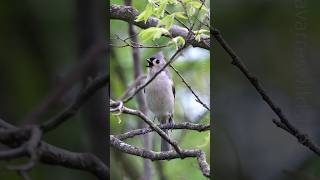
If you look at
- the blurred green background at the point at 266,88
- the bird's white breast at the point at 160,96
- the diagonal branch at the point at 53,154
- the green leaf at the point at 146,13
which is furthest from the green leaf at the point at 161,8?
the diagonal branch at the point at 53,154

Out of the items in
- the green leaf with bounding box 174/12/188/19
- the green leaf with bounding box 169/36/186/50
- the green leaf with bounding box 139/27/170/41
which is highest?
the green leaf with bounding box 174/12/188/19

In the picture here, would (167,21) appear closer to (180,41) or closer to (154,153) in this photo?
(180,41)

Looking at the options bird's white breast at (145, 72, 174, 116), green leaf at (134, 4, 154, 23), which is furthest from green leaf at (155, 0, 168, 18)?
bird's white breast at (145, 72, 174, 116)

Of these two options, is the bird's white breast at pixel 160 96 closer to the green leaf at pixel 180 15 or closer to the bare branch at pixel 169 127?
the bare branch at pixel 169 127

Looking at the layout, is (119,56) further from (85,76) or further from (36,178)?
(36,178)

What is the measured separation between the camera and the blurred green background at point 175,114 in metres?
1.94

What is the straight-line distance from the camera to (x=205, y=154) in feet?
6.42

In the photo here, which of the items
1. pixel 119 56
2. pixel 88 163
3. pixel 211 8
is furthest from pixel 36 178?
pixel 211 8

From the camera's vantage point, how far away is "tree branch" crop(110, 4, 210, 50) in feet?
6.22

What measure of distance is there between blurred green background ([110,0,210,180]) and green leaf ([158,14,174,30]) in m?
0.12

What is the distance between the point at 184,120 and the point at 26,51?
25.4 inches

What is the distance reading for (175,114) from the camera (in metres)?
2.04

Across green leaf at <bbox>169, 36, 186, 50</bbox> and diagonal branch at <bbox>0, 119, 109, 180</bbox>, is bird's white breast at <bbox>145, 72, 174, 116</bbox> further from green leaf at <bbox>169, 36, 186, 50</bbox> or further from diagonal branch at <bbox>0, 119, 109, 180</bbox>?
diagonal branch at <bbox>0, 119, 109, 180</bbox>

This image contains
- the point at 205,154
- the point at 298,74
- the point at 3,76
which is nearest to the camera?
the point at 3,76
